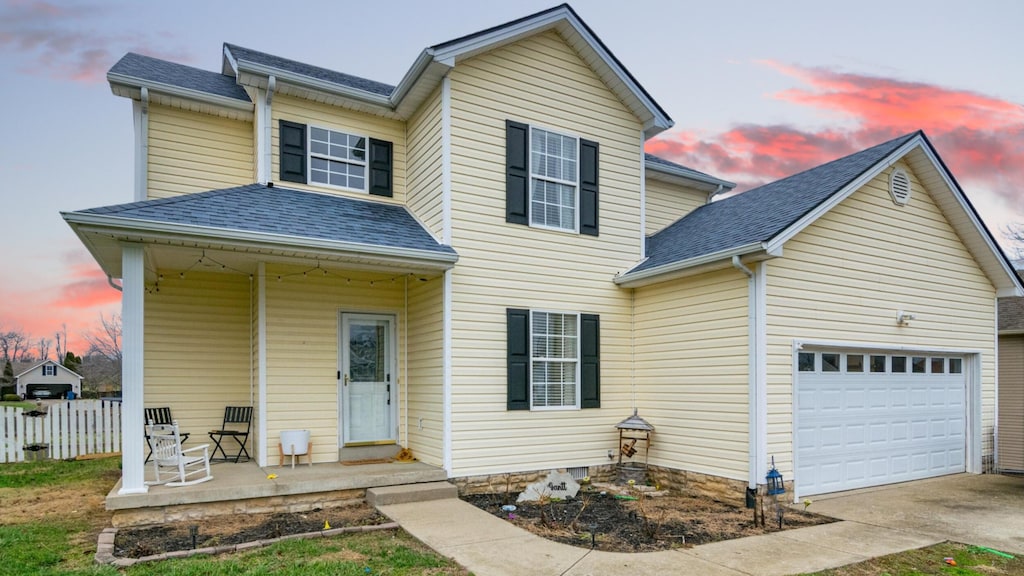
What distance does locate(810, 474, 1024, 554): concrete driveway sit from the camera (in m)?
6.32

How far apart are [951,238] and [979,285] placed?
1274mm

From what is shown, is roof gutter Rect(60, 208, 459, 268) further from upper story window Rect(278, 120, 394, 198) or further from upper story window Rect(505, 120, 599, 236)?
upper story window Rect(278, 120, 394, 198)

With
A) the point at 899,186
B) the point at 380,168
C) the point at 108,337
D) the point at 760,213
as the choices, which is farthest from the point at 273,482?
the point at 108,337

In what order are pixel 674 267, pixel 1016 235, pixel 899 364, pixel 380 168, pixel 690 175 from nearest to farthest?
pixel 674 267 → pixel 899 364 → pixel 380 168 → pixel 690 175 → pixel 1016 235

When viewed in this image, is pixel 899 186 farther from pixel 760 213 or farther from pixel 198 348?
pixel 198 348

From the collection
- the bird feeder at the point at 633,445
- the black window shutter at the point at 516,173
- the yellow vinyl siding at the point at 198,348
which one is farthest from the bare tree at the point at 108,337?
the bird feeder at the point at 633,445

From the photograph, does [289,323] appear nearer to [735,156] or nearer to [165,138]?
[165,138]

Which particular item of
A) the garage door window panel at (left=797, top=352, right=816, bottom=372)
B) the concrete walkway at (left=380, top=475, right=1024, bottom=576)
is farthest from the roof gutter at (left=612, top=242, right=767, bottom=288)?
the concrete walkway at (left=380, top=475, right=1024, bottom=576)

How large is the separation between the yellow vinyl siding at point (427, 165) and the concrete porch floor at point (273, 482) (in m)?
3.33

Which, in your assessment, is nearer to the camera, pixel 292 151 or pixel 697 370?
pixel 697 370

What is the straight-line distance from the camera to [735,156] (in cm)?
1666

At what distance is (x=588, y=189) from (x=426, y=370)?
12.7 feet

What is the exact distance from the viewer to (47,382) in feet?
141

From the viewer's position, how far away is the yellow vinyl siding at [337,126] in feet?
28.9
